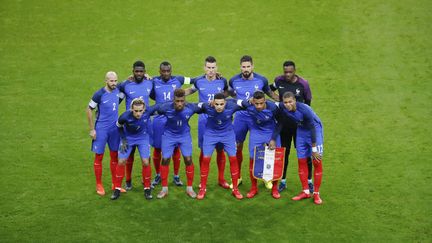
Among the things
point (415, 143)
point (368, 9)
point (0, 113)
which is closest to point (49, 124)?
point (0, 113)

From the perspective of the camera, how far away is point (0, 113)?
595 inches

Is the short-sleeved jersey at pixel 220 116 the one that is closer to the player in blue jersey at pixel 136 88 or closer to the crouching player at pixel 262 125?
the crouching player at pixel 262 125

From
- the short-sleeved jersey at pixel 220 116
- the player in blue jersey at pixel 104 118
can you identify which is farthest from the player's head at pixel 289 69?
the player in blue jersey at pixel 104 118

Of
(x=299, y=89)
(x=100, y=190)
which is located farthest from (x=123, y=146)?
(x=299, y=89)

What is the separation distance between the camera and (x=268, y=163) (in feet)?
38.5

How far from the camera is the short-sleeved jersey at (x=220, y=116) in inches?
454

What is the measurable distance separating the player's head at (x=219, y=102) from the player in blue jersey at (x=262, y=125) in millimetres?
496

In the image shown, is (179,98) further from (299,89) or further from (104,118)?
(299,89)

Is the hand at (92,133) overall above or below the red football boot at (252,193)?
above

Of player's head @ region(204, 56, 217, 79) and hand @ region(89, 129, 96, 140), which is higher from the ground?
player's head @ region(204, 56, 217, 79)

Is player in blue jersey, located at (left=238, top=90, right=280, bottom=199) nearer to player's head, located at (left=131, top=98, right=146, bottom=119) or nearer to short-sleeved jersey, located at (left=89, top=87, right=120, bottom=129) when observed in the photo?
player's head, located at (left=131, top=98, right=146, bottom=119)

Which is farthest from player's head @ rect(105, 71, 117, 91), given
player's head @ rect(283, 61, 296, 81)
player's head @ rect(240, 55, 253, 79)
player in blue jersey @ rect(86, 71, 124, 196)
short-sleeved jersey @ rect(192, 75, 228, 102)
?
player's head @ rect(283, 61, 296, 81)

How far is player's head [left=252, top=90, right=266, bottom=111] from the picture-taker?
36.9ft

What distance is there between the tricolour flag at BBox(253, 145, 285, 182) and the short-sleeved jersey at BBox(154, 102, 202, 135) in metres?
1.30
